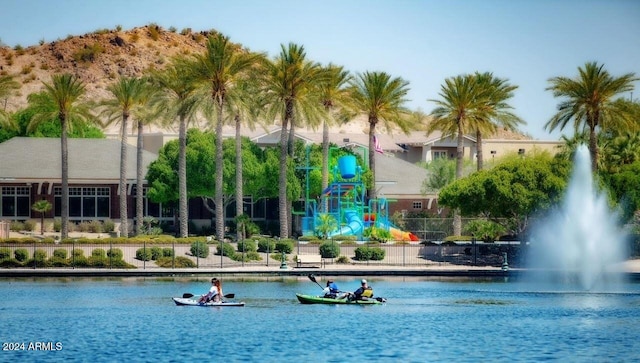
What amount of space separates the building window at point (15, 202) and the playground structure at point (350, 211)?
22378 mm

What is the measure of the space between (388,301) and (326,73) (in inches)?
1422

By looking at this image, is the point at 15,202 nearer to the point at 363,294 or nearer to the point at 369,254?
the point at 369,254

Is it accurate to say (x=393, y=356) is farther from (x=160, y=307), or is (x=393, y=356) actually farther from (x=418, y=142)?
(x=418, y=142)

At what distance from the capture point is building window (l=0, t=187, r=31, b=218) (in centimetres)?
10331

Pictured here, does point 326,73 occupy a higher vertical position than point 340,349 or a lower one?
higher

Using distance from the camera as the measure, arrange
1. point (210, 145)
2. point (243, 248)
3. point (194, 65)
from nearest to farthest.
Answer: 1. point (243, 248)
2. point (194, 65)
3. point (210, 145)

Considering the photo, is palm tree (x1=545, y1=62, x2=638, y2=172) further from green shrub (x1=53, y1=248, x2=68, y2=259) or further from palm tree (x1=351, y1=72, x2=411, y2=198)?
green shrub (x1=53, y1=248, x2=68, y2=259)

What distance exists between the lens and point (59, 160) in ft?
350

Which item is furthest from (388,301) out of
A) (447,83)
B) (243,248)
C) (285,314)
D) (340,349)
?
(447,83)

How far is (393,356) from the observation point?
141ft

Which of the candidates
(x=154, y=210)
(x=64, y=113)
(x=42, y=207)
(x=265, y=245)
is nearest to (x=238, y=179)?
(x=265, y=245)

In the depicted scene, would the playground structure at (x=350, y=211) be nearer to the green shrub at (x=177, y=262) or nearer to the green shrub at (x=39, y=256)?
the green shrub at (x=177, y=262)

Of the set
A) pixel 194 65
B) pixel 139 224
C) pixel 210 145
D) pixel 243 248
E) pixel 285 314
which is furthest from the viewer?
pixel 210 145

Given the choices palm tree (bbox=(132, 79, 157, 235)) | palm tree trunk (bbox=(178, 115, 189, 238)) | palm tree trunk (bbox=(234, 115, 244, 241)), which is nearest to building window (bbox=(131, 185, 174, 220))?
palm tree (bbox=(132, 79, 157, 235))
